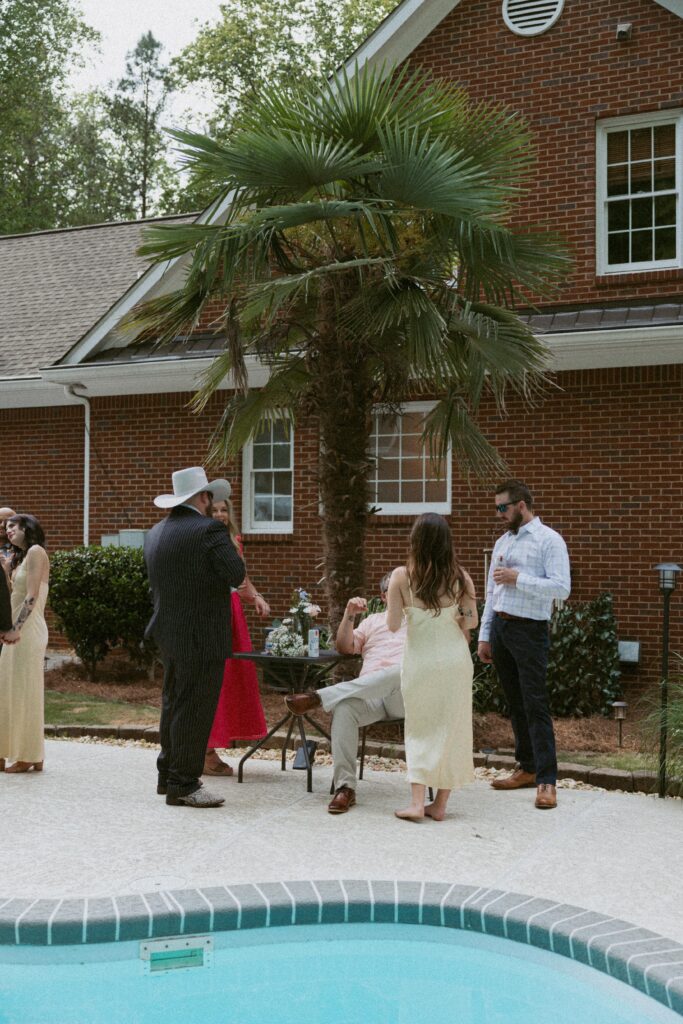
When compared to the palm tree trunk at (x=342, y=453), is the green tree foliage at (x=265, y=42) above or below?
above

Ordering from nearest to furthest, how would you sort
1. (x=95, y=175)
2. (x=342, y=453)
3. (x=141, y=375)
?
(x=342, y=453)
(x=141, y=375)
(x=95, y=175)

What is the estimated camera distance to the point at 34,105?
112ft

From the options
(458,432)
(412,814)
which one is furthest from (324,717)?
(412,814)

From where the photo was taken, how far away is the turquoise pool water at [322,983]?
4.25 metres

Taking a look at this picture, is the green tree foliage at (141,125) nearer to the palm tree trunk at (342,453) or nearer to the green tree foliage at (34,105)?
the green tree foliage at (34,105)

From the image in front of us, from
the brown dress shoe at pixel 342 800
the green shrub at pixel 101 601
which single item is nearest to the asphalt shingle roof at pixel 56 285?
the green shrub at pixel 101 601

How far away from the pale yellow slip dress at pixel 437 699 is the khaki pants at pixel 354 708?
0.34 m

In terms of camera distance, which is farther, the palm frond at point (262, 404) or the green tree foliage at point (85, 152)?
the green tree foliage at point (85, 152)

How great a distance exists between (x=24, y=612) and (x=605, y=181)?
7.97m

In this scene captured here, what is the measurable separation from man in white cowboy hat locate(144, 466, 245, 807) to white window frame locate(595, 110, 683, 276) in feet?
22.4

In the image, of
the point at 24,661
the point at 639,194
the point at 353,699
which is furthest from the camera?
the point at 639,194

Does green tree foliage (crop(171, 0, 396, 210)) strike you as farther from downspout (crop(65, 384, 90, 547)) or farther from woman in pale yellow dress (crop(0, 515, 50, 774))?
woman in pale yellow dress (crop(0, 515, 50, 774))

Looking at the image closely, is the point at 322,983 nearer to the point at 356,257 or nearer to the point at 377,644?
the point at 377,644

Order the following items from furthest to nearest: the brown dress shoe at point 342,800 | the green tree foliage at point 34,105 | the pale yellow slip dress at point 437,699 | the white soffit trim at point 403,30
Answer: the green tree foliage at point 34,105 < the white soffit trim at point 403,30 < the brown dress shoe at point 342,800 < the pale yellow slip dress at point 437,699
